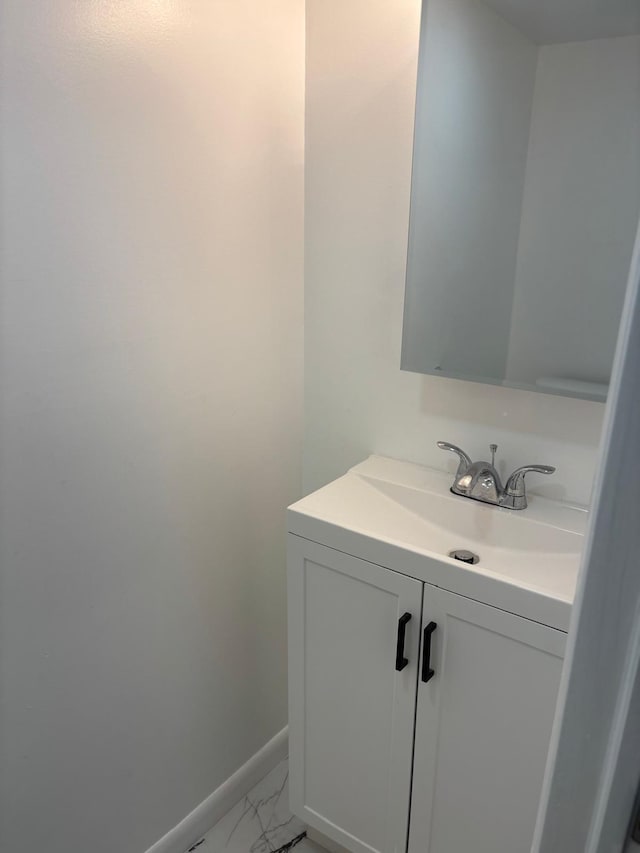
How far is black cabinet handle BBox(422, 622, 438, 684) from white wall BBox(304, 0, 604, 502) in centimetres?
44

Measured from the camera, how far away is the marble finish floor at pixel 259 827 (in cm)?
166

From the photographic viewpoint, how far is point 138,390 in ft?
4.25

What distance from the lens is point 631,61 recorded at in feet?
3.76

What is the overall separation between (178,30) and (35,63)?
330mm

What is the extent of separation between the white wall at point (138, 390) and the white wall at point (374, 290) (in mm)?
62

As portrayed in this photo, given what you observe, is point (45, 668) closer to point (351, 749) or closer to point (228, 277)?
point (351, 749)

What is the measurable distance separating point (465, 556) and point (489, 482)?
0.61 ft

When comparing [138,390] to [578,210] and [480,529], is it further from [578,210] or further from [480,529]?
[578,210]

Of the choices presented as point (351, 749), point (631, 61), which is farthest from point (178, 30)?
point (351, 749)

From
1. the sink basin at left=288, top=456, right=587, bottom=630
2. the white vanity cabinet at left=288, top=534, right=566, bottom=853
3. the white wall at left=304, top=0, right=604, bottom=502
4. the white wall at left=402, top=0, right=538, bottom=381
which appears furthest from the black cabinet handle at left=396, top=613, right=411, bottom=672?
the white wall at left=402, top=0, right=538, bottom=381

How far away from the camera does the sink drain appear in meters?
1.30

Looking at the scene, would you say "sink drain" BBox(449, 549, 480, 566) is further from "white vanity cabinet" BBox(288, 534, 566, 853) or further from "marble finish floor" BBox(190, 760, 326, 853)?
"marble finish floor" BBox(190, 760, 326, 853)

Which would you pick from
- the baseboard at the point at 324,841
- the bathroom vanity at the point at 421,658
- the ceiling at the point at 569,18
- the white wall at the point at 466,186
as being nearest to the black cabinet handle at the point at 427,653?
the bathroom vanity at the point at 421,658

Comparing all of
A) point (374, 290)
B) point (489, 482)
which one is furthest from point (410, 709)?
point (374, 290)
